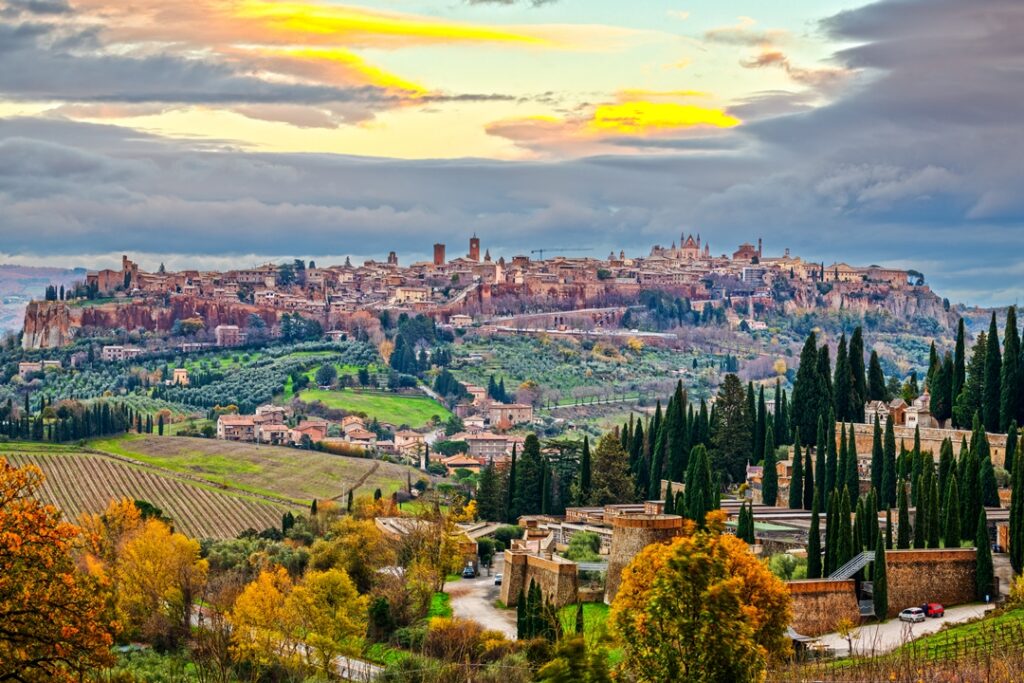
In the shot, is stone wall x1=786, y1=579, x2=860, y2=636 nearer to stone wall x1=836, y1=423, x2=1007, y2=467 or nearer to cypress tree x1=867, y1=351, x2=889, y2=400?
stone wall x1=836, y1=423, x2=1007, y2=467

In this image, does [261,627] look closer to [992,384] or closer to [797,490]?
[797,490]

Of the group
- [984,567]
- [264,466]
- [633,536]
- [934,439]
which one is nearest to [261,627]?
[633,536]

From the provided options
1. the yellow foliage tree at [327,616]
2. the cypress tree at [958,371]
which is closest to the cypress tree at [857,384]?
the cypress tree at [958,371]

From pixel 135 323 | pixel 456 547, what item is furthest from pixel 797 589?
pixel 135 323

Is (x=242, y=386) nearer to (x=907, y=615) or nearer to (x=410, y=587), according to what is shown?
(x=410, y=587)

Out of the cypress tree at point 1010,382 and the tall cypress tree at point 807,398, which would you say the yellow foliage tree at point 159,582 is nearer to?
the tall cypress tree at point 807,398
